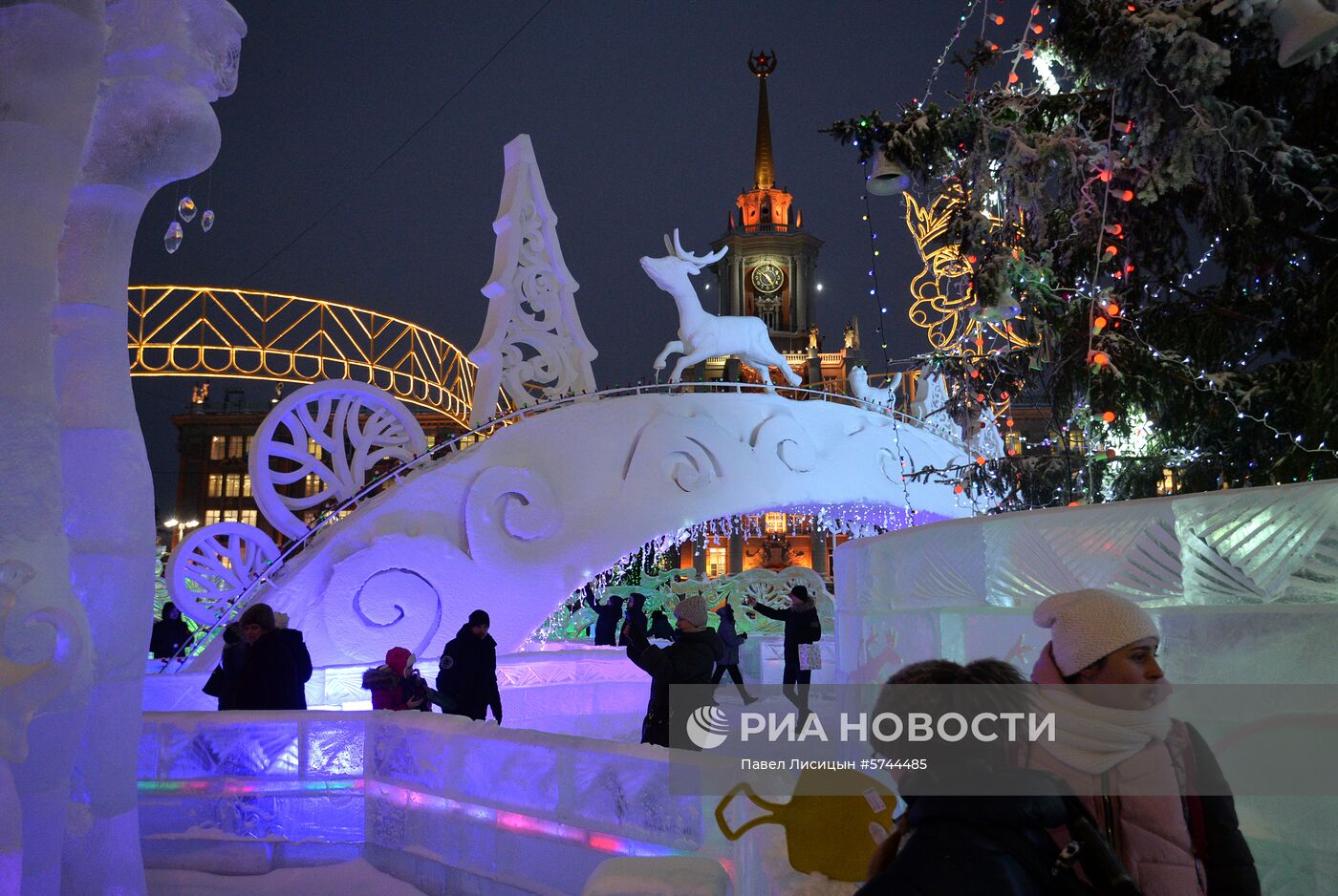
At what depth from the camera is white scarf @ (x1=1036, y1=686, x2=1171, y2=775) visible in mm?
2215

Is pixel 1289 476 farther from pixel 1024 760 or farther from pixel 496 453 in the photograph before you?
pixel 496 453

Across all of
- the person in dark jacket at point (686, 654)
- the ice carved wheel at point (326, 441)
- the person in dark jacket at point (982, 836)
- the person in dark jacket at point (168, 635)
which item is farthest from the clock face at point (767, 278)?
the person in dark jacket at point (982, 836)

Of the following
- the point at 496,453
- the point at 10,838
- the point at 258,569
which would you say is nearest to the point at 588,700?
the point at 496,453

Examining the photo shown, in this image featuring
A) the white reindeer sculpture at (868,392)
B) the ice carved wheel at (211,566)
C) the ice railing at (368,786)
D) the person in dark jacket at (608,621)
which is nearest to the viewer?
the ice railing at (368,786)

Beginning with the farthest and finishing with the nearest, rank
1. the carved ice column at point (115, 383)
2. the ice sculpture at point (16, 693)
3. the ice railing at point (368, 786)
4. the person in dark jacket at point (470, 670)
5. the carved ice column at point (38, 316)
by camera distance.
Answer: the person in dark jacket at point (470, 670) → the ice railing at point (368, 786) → the carved ice column at point (115, 383) → the carved ice column at point (38, 316) → the ice sculpture at point (16, 693)

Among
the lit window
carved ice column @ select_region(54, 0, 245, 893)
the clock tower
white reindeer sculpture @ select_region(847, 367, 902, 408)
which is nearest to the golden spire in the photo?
the clock tower

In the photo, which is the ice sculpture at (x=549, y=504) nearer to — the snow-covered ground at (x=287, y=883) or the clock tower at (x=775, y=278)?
the snow-covered ground at (x=287, y=883)

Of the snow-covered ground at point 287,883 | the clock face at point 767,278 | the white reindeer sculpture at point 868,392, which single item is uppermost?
the clock face at point 767,278

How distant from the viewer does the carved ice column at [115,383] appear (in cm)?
431

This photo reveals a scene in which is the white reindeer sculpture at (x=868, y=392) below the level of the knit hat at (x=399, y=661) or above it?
above

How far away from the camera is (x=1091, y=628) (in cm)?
227

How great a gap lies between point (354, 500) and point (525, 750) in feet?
27.1

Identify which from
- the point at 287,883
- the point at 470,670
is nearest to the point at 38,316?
the point at 287,883

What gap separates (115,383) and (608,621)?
12784mm
